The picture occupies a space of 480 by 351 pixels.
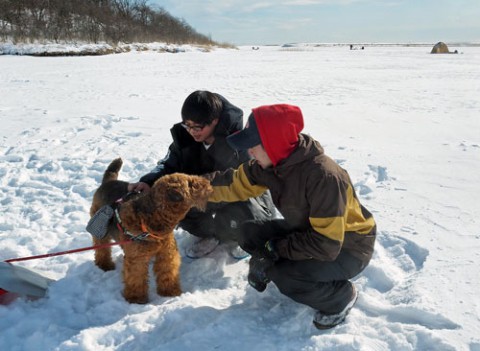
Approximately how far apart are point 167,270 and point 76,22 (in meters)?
42.2

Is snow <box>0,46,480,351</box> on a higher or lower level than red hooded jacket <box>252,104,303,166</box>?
lower

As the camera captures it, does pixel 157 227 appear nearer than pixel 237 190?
Yes

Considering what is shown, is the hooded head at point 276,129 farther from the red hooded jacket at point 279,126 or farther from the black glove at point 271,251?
the black glove at point 271,251

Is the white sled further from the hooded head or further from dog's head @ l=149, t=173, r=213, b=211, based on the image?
the hooded head

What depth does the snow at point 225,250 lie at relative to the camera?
236 cm

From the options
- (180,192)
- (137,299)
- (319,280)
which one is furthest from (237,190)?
(137,299)

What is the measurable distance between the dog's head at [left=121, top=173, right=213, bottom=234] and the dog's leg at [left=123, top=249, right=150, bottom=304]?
23cm

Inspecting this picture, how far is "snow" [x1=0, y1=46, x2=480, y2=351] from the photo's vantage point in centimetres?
236

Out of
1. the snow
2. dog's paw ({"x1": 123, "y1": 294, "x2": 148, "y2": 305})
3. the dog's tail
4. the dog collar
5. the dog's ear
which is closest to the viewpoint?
the snow

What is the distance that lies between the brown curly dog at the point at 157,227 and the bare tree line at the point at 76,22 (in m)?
32.2

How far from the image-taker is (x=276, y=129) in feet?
7.51

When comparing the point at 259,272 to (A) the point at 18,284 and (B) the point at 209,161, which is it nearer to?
(B) the point at 209,161

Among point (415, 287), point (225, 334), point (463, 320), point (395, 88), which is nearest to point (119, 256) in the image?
point (225, 334)

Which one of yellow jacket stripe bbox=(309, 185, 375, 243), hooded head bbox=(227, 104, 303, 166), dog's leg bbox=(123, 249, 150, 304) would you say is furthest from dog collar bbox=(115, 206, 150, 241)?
yellow jacket stripe bbox=(309, 185, 375, 243)
